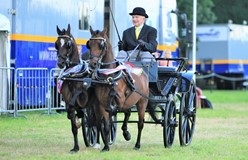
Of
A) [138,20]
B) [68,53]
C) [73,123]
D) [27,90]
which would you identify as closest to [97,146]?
[73,123]

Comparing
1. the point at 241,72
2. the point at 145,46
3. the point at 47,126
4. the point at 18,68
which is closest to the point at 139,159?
the point at 145,46

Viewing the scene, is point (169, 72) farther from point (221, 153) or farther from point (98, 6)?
point (98, 6)

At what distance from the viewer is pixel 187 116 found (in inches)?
615

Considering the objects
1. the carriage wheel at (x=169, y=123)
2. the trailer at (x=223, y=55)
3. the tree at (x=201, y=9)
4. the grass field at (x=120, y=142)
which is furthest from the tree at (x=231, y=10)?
the carriage wheel at (x=169, y=123)

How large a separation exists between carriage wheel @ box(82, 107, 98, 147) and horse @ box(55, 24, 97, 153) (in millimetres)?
415

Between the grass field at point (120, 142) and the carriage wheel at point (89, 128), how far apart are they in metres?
0.17

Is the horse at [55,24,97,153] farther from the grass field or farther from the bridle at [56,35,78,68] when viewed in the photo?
the grass field

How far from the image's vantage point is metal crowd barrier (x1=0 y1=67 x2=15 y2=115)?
2039 centimetres

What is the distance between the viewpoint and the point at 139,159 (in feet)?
40.7

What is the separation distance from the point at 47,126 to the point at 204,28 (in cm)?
3191

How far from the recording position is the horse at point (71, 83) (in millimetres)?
13336

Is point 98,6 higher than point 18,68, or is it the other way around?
point 98,6

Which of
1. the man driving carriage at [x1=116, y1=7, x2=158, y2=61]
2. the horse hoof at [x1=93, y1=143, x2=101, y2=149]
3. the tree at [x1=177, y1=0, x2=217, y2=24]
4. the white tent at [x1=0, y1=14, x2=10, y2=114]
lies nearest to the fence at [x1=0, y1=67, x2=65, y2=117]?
the white tent at [x1=0, y1=14, x2=10, y2=114]

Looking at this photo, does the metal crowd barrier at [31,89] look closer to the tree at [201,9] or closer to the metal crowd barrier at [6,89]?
the metal crowd barrier at [6,89]
